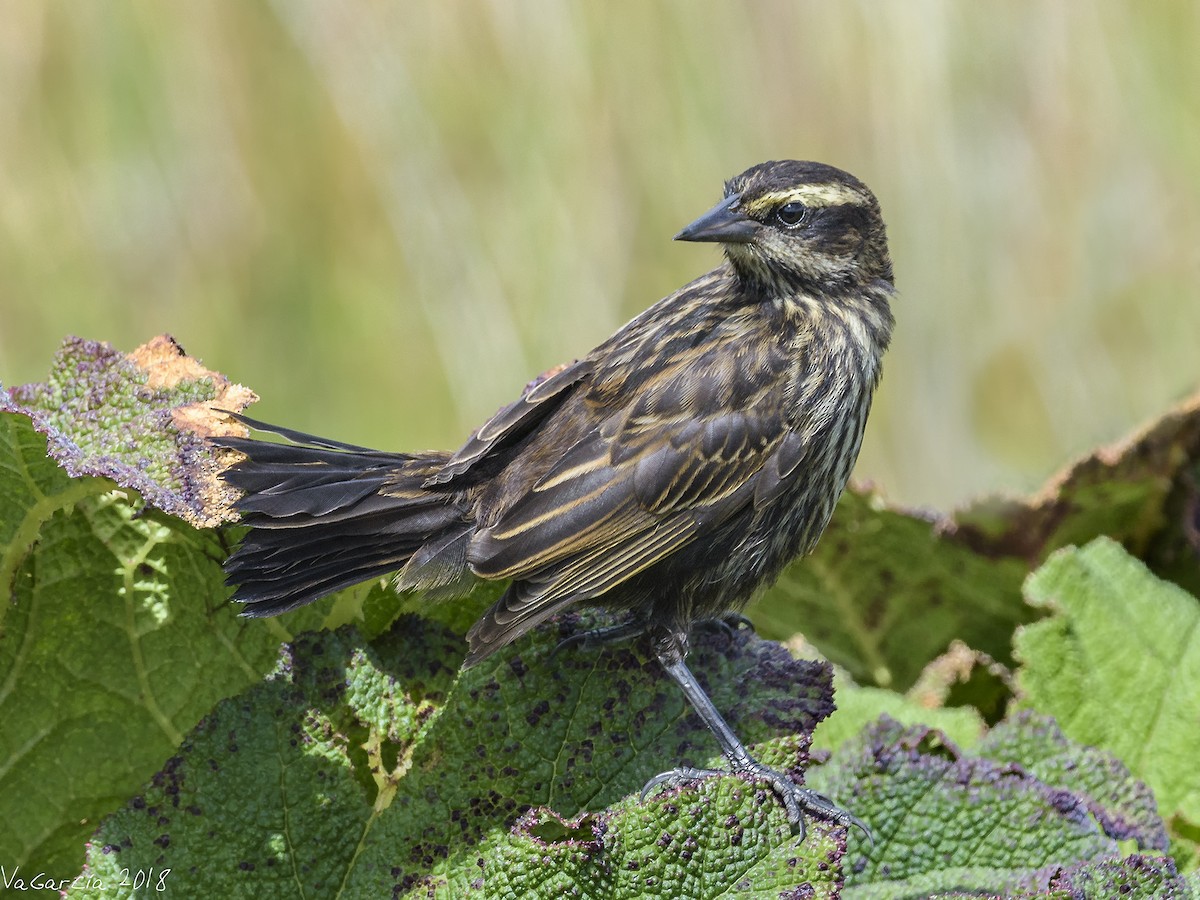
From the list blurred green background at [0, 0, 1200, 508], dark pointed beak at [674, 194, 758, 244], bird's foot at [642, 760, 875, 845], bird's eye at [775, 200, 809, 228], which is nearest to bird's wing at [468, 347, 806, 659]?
dark pointed beak at [674, 194, 758, 244]

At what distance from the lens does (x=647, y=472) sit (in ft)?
10.6

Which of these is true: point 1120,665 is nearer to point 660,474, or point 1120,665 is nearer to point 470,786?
point 660,474

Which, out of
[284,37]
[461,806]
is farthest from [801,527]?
[284,37]

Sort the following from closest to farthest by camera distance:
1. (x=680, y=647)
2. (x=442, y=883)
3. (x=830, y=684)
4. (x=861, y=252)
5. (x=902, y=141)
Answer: (x=442, y=883) → (x=830, y=684) → (x=680, y=647) → (x=861, y=252) → (x=902, y=141)

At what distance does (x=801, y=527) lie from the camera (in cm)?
335

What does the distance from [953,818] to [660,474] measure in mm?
948

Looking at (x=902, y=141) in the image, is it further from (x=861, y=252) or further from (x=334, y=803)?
(x=334, y=803)

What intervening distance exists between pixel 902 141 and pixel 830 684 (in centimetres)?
511

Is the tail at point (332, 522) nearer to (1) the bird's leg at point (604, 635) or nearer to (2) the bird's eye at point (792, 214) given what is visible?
(1) the bird's leg at point (604, 635)

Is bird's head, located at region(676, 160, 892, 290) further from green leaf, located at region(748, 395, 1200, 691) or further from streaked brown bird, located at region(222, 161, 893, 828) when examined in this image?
green leaf, located at region(748, 395, 1200, 691)

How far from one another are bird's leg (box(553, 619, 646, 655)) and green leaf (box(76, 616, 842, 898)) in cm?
8

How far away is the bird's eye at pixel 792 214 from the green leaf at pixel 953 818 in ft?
4.35

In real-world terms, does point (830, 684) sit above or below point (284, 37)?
below

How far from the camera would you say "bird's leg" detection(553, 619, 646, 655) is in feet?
9.26
